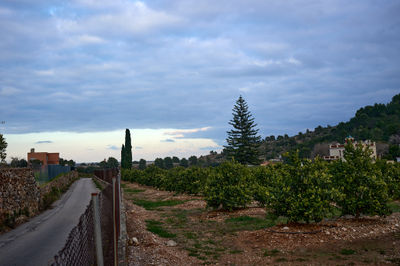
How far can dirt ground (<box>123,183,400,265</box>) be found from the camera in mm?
8305

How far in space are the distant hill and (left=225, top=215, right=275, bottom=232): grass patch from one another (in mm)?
86104

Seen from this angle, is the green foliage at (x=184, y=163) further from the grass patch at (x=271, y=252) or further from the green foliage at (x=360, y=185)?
the grass patch at (x=271, y=252)

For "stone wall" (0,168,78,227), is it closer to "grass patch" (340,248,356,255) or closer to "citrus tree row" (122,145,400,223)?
"citrus tree row" (122,145,400,223)

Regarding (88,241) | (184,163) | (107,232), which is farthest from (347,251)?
(184,163)

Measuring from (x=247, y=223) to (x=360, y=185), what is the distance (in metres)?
4.49

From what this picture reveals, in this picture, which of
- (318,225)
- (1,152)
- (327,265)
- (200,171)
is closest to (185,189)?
(200,171)

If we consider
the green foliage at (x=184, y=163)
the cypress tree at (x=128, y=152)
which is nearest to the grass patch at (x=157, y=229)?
the cypress tree at (x=128, y=152)

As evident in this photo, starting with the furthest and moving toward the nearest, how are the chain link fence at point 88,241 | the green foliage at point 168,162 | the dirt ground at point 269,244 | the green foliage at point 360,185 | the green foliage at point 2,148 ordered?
the green foliage at point 168,162
the green foliage at point 2,148
the green foliage at point 360,185
the dirt ground at point 269,244
the chain link fence at point 88,241

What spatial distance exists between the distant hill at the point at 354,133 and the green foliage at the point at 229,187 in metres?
84.4

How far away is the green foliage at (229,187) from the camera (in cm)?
1588

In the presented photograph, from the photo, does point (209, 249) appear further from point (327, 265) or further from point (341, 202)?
point (341, 202)

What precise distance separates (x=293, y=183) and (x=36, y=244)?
8825 millimetres

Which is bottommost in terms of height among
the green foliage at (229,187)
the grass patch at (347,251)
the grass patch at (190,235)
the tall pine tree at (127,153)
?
the grass patch at (190,235)

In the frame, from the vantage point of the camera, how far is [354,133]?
114 m
